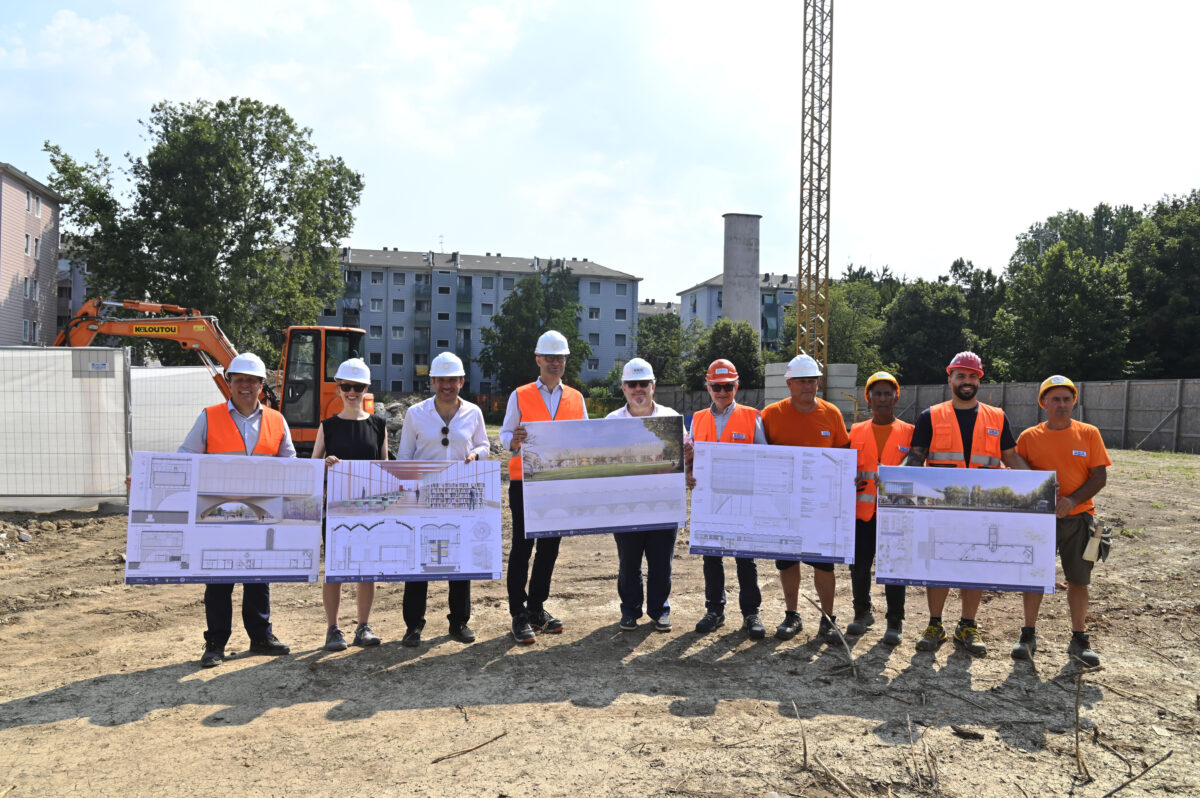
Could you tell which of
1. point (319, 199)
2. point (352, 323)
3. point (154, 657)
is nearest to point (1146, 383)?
point (154, 657)

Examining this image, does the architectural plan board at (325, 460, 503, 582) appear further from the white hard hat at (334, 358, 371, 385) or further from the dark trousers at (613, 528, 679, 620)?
the dark trousers at (613, 528, 679, 620)

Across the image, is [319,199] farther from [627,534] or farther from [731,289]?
[627,534]

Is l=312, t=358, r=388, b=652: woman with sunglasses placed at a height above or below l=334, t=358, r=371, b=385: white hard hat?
below

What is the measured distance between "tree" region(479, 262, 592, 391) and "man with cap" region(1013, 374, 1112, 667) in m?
56.8

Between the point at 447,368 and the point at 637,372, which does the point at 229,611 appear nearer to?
the point at 447,368

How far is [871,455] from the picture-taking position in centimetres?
648

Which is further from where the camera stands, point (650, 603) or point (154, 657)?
point (650, 603)

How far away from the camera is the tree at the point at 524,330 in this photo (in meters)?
64.2

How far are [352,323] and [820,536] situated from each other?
229ft

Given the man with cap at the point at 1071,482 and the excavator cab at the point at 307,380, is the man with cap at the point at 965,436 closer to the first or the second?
the man with cap at the point at 1071,482

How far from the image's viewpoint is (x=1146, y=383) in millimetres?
26953

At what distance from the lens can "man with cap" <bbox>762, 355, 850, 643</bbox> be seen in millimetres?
6238

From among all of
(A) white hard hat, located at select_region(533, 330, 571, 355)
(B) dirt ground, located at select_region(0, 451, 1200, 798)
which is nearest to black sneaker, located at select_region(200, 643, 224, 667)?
(B) dirt ground, located at select_region(0, 451, 1200, 798)

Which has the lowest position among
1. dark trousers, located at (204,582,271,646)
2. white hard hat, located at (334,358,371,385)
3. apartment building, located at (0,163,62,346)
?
dark trousers, located at (204,582,271,646)
